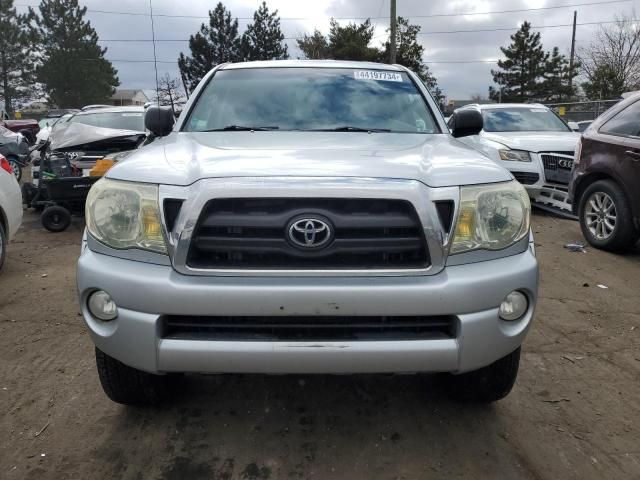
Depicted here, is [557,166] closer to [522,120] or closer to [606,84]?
[522,120]

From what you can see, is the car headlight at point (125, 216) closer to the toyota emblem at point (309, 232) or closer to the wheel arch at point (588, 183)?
the toyota emblem at point (309, 232)

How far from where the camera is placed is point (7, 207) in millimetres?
5637

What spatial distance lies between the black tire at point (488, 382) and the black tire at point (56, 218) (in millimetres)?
6462

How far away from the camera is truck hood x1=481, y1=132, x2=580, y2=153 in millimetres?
8828

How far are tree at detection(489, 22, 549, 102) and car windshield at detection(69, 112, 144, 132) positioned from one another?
47.1m

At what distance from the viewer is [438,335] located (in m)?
2.30

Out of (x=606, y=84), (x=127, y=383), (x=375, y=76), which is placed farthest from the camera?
(x=606, y=84)

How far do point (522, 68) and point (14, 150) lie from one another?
157 feet

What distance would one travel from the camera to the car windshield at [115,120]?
9.74 m

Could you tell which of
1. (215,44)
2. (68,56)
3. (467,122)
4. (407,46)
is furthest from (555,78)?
(467,122)

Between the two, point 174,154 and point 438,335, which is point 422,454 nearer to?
point 438,335

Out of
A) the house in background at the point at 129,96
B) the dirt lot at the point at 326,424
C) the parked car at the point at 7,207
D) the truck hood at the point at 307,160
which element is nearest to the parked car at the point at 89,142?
the parked car at the point at 7,207

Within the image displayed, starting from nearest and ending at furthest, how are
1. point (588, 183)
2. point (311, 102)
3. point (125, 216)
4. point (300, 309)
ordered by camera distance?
point (300, 309) < point (125, 216) < point (311, 102) < point (588, 183)

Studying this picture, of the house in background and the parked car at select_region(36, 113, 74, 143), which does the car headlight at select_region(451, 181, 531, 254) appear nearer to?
the parked car at select_region(36, 113, 74, 143)
